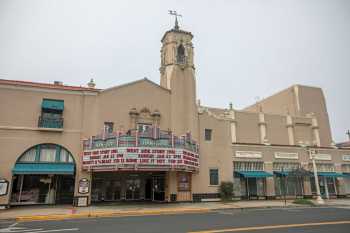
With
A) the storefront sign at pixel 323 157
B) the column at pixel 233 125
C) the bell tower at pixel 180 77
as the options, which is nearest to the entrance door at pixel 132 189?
the bell tower at pixel 180 77

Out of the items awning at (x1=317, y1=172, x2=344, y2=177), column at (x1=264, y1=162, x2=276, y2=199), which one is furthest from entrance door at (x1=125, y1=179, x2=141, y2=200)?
awning at (x1=317, y1=172, x2=344, y2=177)

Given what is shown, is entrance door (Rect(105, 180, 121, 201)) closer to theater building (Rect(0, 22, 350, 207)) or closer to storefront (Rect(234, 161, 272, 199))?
theater building (Rect(0, 22, 350, 207))

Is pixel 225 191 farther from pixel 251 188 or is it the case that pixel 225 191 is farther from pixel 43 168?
pixel 43 168

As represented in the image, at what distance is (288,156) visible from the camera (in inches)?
1200

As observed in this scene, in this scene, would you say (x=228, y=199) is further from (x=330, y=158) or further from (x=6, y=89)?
(x=6, y=89)

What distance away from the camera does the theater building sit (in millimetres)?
20719

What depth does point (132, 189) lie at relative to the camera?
2561 cm

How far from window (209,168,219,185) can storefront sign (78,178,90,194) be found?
454 inches

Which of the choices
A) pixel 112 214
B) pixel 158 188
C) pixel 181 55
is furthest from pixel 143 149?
pixel 181 55

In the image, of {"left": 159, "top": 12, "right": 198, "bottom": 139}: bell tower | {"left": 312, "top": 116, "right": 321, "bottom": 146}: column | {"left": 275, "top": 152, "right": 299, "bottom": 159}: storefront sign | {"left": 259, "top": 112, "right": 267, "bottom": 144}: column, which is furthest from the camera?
{"left": 312, "top": 116, "right": 321, "bottom": 146}: column

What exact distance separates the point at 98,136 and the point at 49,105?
5.06 meters

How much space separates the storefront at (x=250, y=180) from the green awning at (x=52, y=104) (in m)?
18.1

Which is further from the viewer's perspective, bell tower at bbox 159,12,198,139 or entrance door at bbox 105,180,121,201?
bell tower at bbox 159,12,198,139

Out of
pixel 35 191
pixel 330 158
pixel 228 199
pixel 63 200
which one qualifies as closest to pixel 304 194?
pixel 330 158
